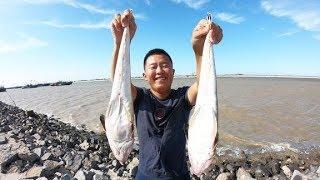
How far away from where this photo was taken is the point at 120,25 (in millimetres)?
3463

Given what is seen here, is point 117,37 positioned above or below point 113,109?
above

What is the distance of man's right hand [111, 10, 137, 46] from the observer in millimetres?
3408

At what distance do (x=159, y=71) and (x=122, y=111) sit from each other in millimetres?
595

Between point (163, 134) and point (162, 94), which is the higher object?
point (162, 94)

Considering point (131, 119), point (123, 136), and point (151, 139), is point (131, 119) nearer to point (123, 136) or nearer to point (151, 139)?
point (123, 136)

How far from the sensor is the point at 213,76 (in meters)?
3.17

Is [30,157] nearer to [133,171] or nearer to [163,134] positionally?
[133,171]

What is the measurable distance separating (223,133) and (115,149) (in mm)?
13617

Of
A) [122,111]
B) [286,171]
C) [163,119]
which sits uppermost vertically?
[122,111]

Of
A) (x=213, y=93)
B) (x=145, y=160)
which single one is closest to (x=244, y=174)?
(x=145, y=160)

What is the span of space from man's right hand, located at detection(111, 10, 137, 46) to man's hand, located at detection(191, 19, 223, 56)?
62 cm

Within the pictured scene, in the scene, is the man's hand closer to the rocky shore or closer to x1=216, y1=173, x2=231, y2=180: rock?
the rocky shore

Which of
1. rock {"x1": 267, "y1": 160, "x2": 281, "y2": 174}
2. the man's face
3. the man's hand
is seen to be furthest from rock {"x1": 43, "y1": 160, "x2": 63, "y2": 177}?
the man's hand

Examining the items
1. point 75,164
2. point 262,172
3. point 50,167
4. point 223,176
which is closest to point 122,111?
point 50,167
